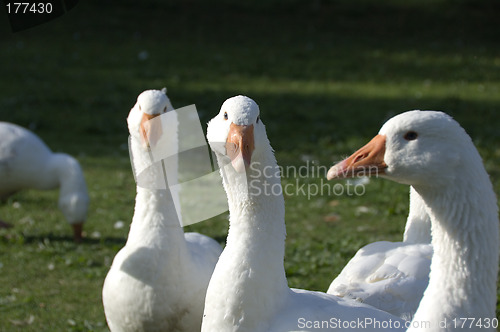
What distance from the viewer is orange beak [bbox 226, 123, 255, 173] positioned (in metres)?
3.04

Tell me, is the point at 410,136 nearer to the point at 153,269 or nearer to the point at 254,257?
the point at 254,257

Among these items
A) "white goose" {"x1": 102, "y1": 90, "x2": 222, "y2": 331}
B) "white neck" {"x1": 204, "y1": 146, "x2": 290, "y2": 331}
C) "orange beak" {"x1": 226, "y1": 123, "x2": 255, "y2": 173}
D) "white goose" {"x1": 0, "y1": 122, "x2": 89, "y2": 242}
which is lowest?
"white goose" {"x1": 0, "y1": 122, "x2": 89, "y2": 242}

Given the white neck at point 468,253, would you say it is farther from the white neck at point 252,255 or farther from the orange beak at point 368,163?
the white neck at point 252,255

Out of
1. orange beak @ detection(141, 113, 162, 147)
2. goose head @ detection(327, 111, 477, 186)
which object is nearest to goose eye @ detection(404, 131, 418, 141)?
goose head @ detection(327, 111, 477, 186)

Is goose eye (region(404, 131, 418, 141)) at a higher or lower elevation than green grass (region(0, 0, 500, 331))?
higher

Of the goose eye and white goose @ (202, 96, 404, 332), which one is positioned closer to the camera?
the goose eye

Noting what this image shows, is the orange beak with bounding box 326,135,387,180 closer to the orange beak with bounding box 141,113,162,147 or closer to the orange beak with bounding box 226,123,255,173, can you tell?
the orange beak with bounding box 226,123,255,173

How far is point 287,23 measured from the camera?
1673 cm

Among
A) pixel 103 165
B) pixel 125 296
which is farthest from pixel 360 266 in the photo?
pixel 103 165

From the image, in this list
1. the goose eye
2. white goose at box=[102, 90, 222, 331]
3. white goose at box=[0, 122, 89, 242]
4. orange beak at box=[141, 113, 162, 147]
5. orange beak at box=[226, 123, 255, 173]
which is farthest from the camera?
white goose at box=[0, 122, 89, 242]

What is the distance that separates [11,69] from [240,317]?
36.7ft

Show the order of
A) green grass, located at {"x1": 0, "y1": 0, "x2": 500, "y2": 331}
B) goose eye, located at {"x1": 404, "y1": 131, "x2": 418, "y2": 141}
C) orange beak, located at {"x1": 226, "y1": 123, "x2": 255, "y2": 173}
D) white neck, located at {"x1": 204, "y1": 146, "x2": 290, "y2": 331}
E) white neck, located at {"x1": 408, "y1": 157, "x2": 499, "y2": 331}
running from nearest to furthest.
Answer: white neck, located at {"x1": 408, "y1": 157, "x2": 499, "y2": 331}, goose eye, located at {"x1": 404, "y1": 131, "x2": 418, "y2": 141}, orange beak, located at {"x1": 226, "y1": 123, "x2": 255, "y2": 173}, white neck, located at {"x1": 204, "y1": 146, "x2": 290, "y2": 331}, green grass, located at {"x1": 0, "y1": 0, "x2": 500, "y2": 331}

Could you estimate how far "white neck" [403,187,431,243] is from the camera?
415cm

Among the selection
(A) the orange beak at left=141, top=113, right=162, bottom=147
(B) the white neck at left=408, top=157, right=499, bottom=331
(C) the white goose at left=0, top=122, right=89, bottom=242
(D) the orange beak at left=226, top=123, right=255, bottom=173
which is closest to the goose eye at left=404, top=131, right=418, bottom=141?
(B) the white neck at left=408, top=157, right=499, bottom=331
